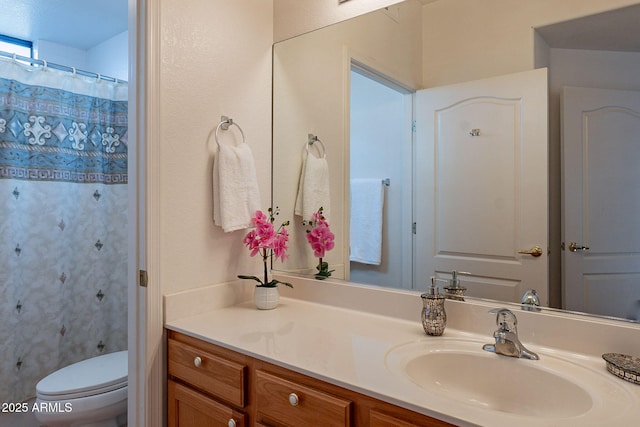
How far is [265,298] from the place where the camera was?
A: 4.84 feet

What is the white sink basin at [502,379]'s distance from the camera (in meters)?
0.86

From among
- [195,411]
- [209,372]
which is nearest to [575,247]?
[209,372]

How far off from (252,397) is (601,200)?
44.7 inches

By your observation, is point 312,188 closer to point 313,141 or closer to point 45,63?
point 313,141

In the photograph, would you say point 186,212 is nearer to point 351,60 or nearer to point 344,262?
point 344,262

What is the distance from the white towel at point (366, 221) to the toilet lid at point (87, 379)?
1.22 metres

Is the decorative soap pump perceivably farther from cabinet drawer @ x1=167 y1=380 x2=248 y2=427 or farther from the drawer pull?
cabinet drawer @ x1=167 y1=380 x2=248 y2=427

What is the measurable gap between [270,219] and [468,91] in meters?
0.94

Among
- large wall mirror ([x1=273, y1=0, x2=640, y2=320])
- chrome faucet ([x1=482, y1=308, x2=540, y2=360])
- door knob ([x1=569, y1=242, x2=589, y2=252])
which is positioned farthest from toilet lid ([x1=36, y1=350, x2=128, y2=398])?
door knob ([x1=569, y1=242, x2=589, y2=252])

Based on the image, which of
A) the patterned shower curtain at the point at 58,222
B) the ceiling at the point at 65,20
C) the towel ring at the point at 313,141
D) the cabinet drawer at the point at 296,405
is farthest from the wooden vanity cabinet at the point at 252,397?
the ceiling at the point at 65,20

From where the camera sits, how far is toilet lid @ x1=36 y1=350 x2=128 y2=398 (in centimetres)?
160

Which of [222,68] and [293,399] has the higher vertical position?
[222,68]

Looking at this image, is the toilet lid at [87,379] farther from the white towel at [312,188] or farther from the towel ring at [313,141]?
the towel ring at [313,141]

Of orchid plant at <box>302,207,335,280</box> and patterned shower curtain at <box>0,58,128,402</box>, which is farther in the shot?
patterned shower curtain at <box>0,58,128,402</box>
